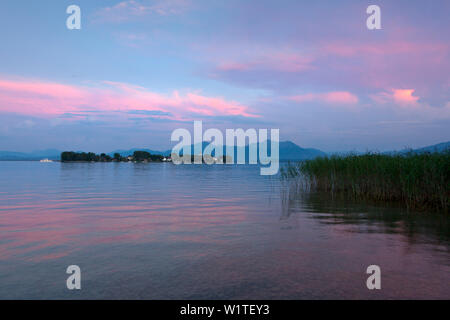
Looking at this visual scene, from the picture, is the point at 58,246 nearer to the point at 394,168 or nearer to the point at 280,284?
the point at 280,284

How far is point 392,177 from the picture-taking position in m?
20.0

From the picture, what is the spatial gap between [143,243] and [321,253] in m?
6.11

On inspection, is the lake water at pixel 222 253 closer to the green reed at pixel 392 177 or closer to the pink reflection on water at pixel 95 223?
the pink reflection on water at pixel 95 223

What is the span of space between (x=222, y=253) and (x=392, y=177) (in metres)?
15.5

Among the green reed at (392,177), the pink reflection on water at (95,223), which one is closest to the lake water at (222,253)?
the pink reflection on water at (95,223)

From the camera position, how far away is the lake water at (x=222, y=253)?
6.81 m

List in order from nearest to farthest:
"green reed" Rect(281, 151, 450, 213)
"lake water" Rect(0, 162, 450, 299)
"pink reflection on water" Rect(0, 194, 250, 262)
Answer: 1. "lake water" Rect(0, 162, 450, 299)
2. "pink reflection on water" Rect(0, 194, 250, 262)
3. "green reed" Rect(281, 151, 450, 213)

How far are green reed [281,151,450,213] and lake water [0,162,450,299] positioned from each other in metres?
1.81

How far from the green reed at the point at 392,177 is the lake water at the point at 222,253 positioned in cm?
181

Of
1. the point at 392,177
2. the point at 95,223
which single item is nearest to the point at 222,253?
the point at 95,223

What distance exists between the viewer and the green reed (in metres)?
16.7

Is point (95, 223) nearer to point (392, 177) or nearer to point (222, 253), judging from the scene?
point (222, 253)

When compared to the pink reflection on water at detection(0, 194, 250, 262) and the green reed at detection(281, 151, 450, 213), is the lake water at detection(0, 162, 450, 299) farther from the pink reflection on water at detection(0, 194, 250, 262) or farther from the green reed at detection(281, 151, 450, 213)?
the green reed at detection(281, 151, 450, 213)

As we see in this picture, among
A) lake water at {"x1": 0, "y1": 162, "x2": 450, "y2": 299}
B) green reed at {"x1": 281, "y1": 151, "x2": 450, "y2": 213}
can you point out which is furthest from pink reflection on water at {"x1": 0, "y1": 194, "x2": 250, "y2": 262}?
green reed at {"x1": 281, "y1": 151, "x2": 450, "y2": 213}
